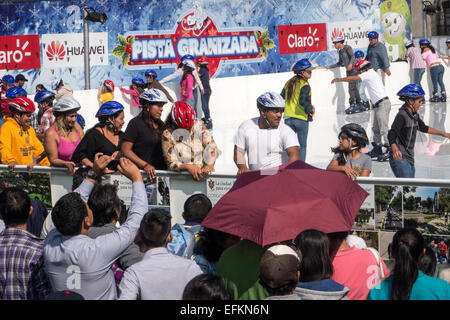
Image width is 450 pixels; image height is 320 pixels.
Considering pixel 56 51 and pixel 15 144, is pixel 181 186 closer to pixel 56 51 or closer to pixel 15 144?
pixel 15 144

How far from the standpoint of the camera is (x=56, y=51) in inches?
851

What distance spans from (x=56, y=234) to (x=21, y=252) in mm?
324

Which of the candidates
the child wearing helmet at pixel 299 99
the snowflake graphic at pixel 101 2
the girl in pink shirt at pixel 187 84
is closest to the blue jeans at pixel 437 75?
the girl in pink shirt at pixel 187 84

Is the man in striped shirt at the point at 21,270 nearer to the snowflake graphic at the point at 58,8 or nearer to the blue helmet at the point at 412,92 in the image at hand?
the blue helmet at the point at 412,92

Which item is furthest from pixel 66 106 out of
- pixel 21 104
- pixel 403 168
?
pixel 403 168

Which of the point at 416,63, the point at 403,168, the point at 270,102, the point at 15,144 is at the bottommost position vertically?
the point at 403,168

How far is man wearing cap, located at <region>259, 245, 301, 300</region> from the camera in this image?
364 cm

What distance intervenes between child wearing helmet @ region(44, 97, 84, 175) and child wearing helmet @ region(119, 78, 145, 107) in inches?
379

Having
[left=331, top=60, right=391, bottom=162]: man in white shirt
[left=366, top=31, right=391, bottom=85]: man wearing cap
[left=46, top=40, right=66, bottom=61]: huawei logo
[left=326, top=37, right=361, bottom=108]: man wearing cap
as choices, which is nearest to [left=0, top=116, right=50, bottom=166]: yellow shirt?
[left=331, top=60, right=391, bottom=162]: man in white shirt

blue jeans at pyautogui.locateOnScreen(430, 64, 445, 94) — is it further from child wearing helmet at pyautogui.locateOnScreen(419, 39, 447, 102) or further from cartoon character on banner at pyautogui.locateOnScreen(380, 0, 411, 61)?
cartoon character on banner at pyautogui.locateOnScreen(380, 0, 411, 61)

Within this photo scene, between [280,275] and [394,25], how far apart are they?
22.0m

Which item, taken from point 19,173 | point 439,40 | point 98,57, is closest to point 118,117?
point 19,173
